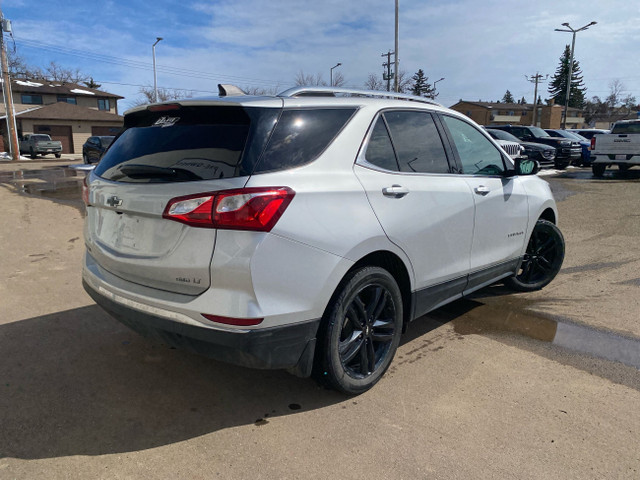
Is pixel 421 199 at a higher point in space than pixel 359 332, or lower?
higher

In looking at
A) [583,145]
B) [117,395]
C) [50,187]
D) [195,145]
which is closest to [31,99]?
[50,187]

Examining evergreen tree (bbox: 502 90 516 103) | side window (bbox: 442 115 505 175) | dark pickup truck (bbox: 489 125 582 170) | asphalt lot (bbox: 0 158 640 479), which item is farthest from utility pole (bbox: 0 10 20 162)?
evergreen tree (bbox: 502 90 516 103)

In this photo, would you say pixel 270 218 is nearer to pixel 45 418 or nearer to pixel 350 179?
pixel 350 179

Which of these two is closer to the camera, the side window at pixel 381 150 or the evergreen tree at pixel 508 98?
the side window at pixel 381 150

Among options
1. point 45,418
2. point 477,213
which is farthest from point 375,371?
point 45,418

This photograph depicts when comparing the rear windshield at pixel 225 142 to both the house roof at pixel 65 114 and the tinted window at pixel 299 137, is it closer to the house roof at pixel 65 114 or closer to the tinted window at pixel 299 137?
the tinted window at pixel 299 137

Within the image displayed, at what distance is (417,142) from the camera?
3.51 metres

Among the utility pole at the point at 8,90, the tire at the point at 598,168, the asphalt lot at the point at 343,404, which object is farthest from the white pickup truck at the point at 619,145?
the utility pole at the point at 8,90

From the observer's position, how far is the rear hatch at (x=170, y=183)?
249 centimetres

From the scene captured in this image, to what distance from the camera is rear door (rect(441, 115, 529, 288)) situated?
390 centimetres

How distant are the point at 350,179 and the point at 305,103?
0.51 meters

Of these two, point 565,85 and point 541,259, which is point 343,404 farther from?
point 565,85

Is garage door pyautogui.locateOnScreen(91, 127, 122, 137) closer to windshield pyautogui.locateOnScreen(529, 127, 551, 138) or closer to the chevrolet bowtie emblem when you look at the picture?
windshield pyautogui.locateOnScreen(529, 127, 551, 138)

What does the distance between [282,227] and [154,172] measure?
85cm
